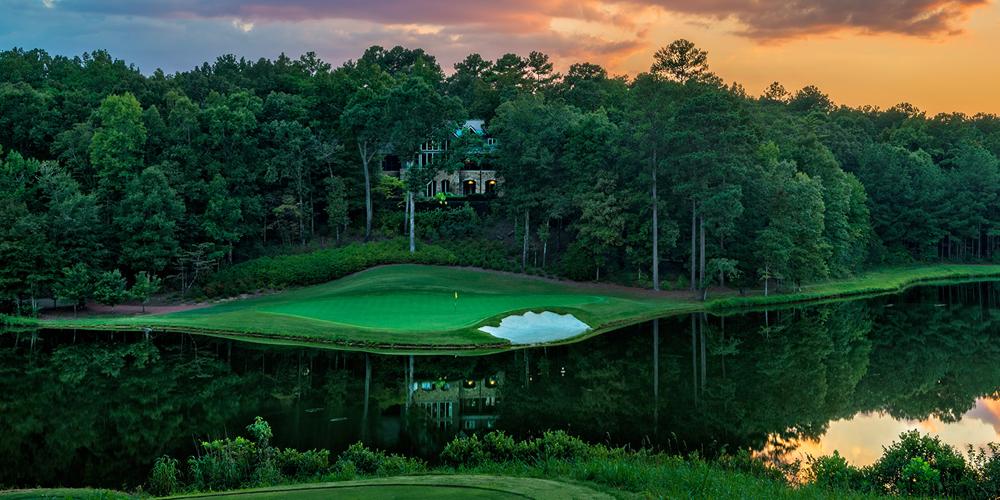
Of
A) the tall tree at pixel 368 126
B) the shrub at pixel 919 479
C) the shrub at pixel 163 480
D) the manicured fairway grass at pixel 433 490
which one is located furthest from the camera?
the tall tree at pixel 368 126

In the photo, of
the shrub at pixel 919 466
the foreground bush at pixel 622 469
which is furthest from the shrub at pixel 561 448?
the shrub at pixel 919 466

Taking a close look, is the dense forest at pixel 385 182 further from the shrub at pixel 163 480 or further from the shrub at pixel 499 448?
the shrub at pixel 499 448

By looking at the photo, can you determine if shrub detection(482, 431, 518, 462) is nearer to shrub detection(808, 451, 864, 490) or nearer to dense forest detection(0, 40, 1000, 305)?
shrub detection(808, 451, 864, 490)

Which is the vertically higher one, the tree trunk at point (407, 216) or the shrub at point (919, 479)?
the tree trunk at point (407, 216)

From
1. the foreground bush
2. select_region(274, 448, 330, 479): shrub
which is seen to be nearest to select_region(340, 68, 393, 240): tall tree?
the foreground bush

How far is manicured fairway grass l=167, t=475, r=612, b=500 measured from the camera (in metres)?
13.1

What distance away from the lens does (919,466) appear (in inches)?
650

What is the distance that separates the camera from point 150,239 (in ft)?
182

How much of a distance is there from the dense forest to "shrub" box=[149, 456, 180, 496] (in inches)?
1349

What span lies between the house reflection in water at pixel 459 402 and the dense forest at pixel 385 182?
1113 inches

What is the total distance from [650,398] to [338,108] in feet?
168

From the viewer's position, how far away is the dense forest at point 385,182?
55781 millimetres

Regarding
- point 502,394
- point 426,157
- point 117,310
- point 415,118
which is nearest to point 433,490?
point 502,394

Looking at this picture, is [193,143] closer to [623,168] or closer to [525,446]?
[623,168]
